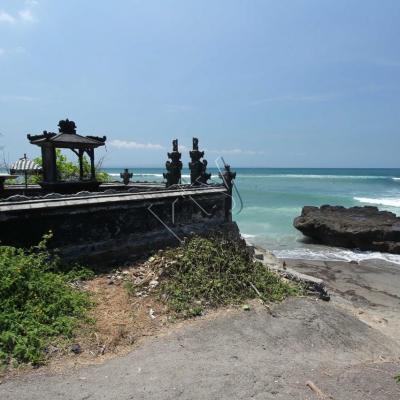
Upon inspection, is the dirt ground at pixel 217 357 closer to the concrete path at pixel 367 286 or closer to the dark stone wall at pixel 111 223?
the dark stone wall at pixel 111 223

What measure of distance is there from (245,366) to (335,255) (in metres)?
15.6

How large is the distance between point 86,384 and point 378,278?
13772 mm

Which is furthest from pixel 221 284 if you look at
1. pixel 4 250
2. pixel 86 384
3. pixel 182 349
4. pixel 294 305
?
pixel 4 250

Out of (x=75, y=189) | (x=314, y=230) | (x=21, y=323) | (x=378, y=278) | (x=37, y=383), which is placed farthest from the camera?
(x=314, y=230)

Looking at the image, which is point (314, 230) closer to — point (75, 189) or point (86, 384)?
point (75, 189)

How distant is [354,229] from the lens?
2105 cm

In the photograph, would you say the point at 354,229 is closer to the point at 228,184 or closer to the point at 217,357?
the point at 228,184

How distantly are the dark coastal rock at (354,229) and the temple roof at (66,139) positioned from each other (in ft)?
49.4

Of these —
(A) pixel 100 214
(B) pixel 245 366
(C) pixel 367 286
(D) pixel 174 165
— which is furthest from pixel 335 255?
(B) pixel 245 366

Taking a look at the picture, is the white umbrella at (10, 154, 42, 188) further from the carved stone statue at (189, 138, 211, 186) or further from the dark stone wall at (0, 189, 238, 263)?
the dark stone wall at (0, 189, 238, 263)

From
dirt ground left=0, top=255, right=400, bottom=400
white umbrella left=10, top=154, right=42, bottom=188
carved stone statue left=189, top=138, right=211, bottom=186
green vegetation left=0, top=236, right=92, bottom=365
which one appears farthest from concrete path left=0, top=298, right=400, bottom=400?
white umbrella left=10, top=154, right=42, bottom=188

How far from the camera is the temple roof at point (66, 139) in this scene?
11.4 m

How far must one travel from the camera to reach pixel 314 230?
74.0 feet

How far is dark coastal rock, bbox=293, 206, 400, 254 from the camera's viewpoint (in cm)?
2006
